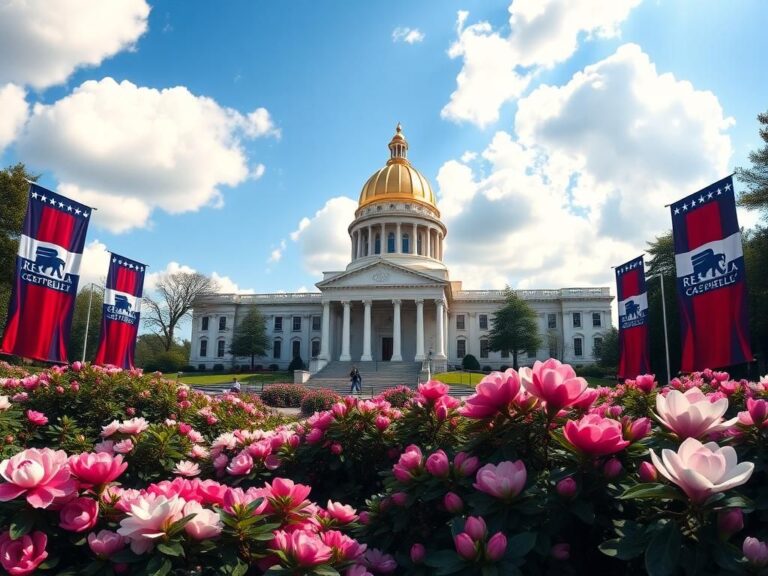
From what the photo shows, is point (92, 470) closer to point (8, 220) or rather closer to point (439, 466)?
point (439, 466)

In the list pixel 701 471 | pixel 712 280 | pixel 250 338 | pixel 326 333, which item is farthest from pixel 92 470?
pixel 250 338

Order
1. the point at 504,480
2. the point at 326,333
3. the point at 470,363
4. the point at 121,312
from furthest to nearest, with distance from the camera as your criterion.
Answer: the point at 470,363 < the point at 326,333 < the point at 121,312 < the point at 504,480

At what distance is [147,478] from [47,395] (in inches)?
189

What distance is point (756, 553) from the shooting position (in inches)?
73.5

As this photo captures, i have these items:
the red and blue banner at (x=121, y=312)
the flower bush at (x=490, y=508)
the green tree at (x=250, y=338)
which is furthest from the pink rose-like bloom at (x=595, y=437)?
the green tree at (x=250, y=338)

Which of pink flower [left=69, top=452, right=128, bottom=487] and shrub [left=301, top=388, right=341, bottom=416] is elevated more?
pink flower [left=69, top=452, right=128, bottom=487]

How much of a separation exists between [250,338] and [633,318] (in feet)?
173

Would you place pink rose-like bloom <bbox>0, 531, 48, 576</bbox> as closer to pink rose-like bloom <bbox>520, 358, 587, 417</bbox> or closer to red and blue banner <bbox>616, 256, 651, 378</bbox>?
pink rose-like bloom <bbox>520, 358, 587, 417</bbox>

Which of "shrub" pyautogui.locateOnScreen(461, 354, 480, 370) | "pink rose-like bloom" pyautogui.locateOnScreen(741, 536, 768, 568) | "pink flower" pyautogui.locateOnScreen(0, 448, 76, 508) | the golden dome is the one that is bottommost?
"pink rose-like bloom" pyautogui.locateOnScreen(741, 536, 768, 568)

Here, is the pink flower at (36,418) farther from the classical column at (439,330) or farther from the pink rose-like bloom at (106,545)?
the classical column at (439,330)

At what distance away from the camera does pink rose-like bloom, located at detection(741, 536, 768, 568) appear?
1.86 meters

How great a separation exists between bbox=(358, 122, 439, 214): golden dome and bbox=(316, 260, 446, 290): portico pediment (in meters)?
15.7

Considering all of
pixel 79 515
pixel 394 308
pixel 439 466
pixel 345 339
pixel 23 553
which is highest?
pixel 394 308

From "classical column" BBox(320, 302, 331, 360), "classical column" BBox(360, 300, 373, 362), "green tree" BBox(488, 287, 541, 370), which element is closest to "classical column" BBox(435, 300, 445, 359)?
"green tree" BBox(488, 287, 541, 370)
